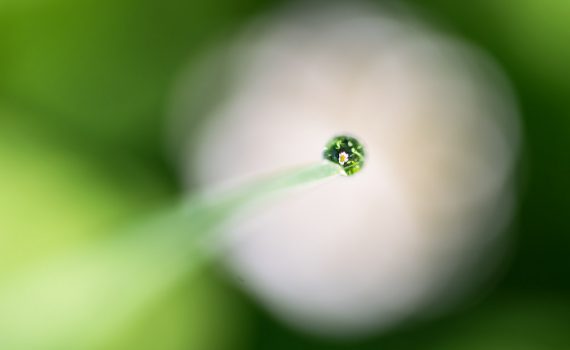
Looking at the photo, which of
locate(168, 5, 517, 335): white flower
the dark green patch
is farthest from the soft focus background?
the dark green patch

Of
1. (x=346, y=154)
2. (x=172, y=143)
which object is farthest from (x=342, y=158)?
(x=172, y=143)

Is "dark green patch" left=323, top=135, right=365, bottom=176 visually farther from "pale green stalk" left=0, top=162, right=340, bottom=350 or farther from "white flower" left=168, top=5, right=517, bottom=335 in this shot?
"white flower" left=168, top=5, right=517, bottom=335

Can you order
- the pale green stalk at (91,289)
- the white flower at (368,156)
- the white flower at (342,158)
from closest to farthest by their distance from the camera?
the white flower at (342,158), the pale green stalk at (91,289), the white flower at (368,156)

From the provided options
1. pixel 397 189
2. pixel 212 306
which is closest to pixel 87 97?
pixel 212 306

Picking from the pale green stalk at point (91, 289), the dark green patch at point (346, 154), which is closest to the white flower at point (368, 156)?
the pale green stalk at point (91, 289)

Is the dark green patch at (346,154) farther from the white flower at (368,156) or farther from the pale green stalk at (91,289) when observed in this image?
the white flower at (368,156)

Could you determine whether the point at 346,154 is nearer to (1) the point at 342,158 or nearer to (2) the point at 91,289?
(1) the point at 342,158

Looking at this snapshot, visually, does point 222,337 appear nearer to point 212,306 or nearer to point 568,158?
point 212,306
